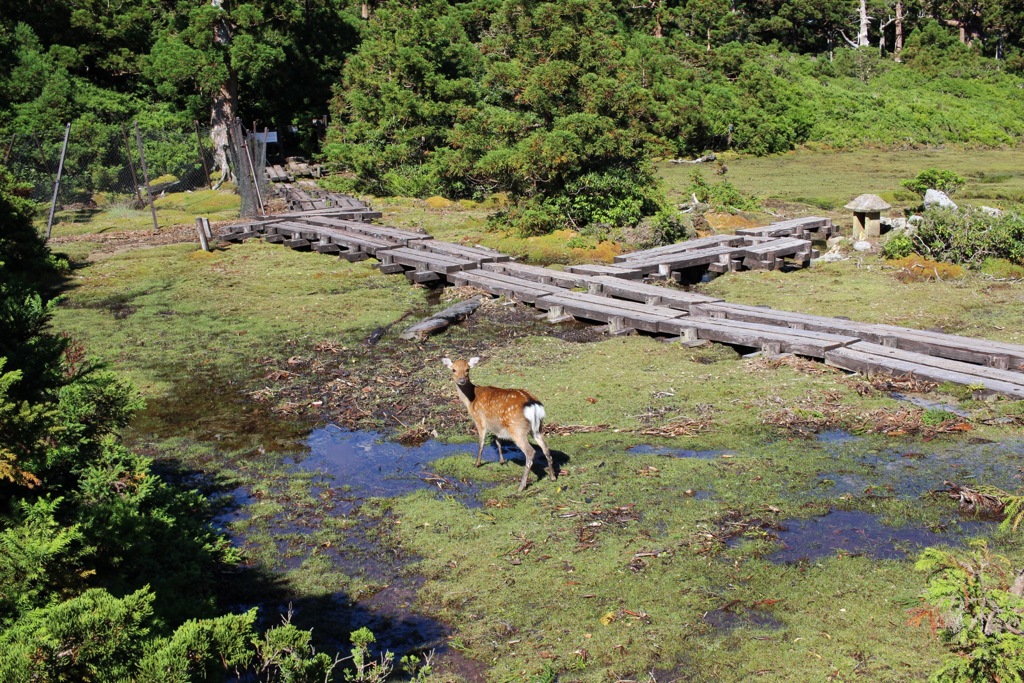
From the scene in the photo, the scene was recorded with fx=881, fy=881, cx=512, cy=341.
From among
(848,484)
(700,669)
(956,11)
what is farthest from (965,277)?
(956,11)

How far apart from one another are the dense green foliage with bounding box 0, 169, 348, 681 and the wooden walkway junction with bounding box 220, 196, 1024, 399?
6.87 m

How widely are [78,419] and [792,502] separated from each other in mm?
5310

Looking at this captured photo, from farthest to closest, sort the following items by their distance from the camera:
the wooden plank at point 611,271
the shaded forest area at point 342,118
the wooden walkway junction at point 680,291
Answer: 1. the wooden plank at point 611,271
2. the wooden walkway junction at point 680,291
3. the shaded forest area at point 342,118

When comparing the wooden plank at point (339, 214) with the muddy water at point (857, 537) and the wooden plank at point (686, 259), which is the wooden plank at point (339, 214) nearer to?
the wooden plank at point (686, 259)

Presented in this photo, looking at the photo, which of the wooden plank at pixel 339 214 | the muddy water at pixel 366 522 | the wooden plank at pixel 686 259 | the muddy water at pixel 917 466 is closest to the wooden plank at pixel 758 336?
the muddy water at pixel 917 466

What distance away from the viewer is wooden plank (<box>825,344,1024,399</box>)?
28.9 feet

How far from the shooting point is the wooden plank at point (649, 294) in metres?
12.7

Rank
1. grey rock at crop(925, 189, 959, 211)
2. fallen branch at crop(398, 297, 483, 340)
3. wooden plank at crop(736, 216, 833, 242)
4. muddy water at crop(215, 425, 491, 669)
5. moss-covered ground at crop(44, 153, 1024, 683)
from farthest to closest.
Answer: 1. wooden plank at crop(736, 216, 833, 242)
2. grey rock at crop(925, 189, 959, 211)
3. fallen branch at crop(398, 297, 483, 340)
4. muddy water at crop(215, 425, 491, 669)
5. moss-covered ground at crop(44, 153, 1024, 683)

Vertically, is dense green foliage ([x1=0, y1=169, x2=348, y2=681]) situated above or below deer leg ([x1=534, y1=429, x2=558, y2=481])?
above

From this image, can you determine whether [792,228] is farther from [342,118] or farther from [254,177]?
[342,118]

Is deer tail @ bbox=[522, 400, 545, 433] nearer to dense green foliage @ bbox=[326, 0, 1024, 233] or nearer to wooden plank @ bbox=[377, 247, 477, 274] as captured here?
wooden plank @ bbox=[377, 247, 477, 274]

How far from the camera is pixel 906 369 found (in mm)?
9391

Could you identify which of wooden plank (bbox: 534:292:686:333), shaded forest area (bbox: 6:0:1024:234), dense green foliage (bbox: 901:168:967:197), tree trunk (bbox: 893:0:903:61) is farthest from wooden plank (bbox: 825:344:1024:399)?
tree trunk (bbox: 893:0:903:61)

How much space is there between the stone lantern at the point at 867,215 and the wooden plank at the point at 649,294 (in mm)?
6071
